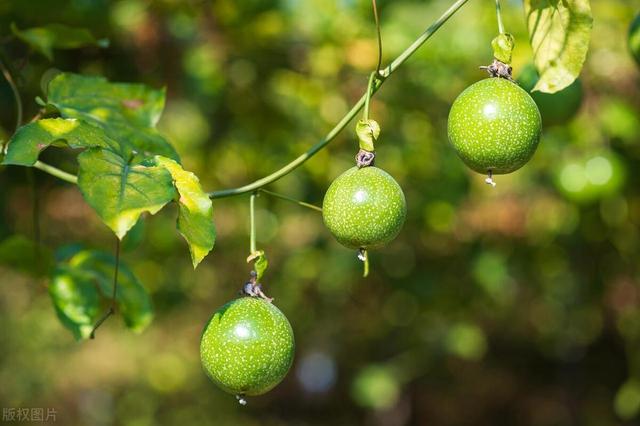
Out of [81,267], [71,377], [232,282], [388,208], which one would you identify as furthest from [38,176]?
[71,377]

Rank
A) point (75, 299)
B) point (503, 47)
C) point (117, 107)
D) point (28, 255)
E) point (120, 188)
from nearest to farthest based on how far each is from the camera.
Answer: point (120, 188)
point (503, 47)
point (117, 107)
point (75, 299)
point (28, 255)

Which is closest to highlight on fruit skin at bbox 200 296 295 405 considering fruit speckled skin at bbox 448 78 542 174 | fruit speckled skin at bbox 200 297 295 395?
fruit speckled skin at bbox 200 297 295 395

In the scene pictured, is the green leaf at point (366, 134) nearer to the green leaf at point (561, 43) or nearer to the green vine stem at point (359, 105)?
the green vine stem at point (359, 105)

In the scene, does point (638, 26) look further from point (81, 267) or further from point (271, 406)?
point (271, 406)

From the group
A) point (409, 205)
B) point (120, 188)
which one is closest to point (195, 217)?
point (120, 188)

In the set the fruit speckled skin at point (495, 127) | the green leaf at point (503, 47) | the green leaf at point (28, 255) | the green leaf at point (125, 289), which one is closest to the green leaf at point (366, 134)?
the fruit speckled skin at point (495, 127)

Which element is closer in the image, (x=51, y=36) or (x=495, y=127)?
(x=495, y=127)

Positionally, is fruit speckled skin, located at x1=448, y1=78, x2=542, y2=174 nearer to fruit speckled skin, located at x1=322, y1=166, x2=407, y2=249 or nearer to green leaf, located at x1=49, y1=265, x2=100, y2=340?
fruit speckled skin, located at x1=322, y1=166, x2=407, y2=249

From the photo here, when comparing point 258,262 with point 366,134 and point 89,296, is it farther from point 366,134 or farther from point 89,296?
point 89,296
